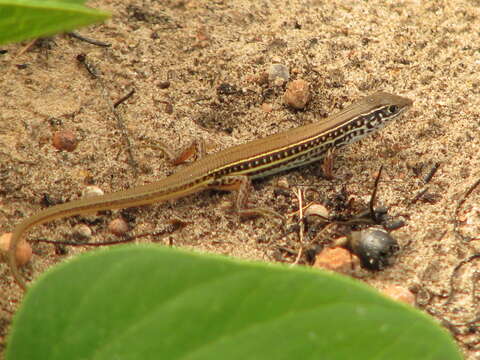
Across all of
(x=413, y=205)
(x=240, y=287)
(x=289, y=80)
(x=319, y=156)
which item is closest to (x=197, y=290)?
(x=240, y=287)

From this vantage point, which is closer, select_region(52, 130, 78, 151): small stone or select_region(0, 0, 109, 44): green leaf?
select_region(0, 0, 109, 44): green leaf

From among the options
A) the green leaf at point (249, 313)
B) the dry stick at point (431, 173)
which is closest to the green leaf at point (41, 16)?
the green leaf at point (249, 313)

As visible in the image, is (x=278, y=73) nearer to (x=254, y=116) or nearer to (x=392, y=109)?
(x=254, y=116)

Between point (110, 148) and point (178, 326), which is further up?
point (178, 326)

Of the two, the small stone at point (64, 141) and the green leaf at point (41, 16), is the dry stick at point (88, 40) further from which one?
the green leaf at point (41, 16)

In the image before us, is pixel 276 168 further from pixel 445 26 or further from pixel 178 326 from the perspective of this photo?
pixel 178 326

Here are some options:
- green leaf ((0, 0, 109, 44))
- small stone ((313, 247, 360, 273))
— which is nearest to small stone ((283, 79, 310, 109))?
small stone ((313, 247, 360, 273))

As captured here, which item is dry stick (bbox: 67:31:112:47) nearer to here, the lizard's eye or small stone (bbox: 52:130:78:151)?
small stone (bbox: 52:130:78:151)
